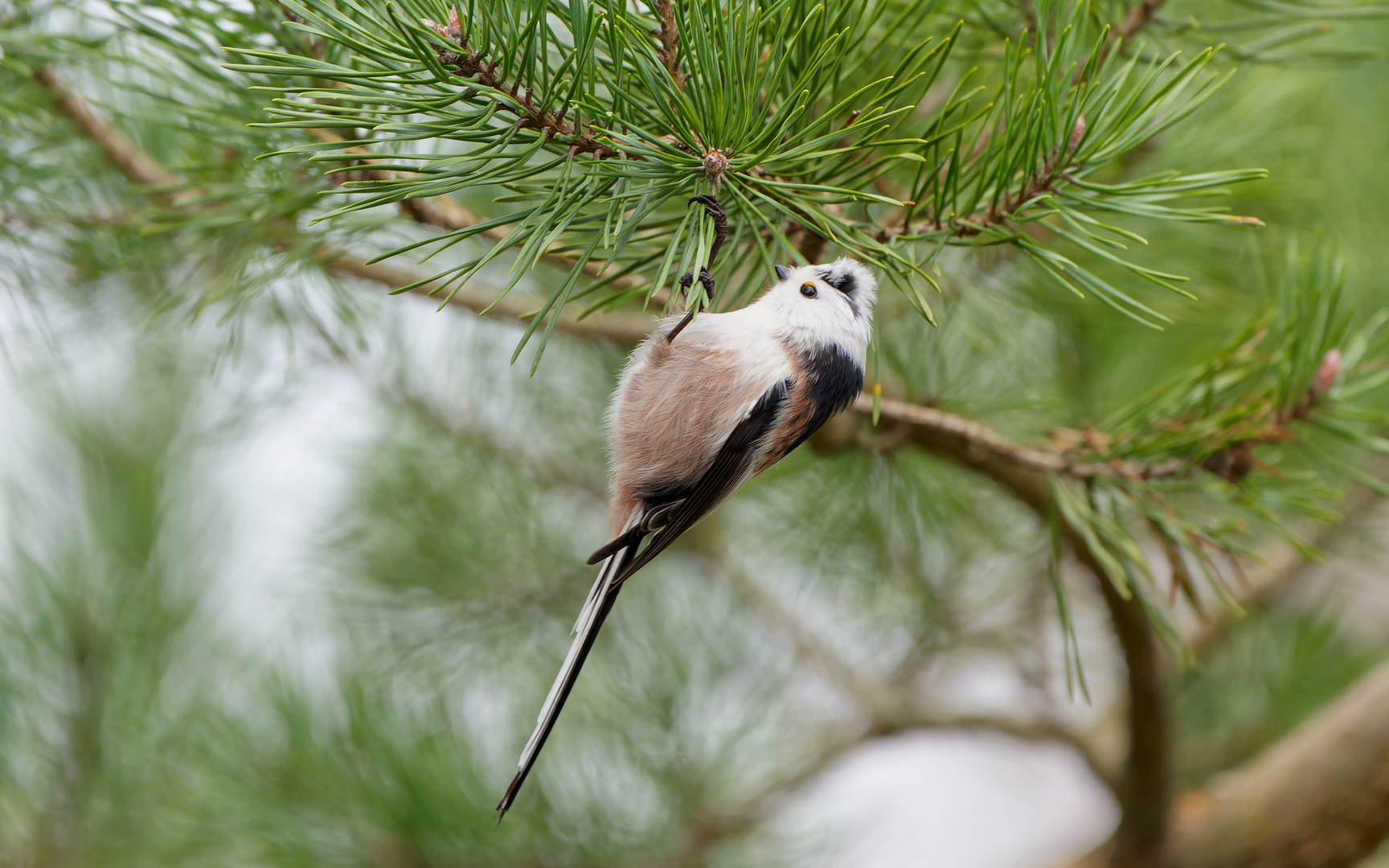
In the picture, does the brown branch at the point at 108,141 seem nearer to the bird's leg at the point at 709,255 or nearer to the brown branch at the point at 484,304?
the brown branch at the point at 484,304

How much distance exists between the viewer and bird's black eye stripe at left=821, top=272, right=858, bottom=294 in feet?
1.87

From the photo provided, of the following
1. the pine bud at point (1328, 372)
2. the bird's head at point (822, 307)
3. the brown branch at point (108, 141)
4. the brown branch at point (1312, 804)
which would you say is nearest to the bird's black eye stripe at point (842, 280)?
the bird's head at point (822, 307)

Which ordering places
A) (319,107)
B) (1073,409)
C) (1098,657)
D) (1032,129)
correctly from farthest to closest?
(1098,657)
(1073,409)
(1032,129)
(319,107)

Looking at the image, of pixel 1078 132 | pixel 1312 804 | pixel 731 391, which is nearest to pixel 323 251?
pixel 731 391

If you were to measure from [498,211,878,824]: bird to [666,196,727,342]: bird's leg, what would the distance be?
0.06 feet

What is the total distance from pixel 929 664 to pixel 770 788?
342 mm

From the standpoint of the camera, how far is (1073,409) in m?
1.04

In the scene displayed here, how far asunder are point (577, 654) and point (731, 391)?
18 centimetres

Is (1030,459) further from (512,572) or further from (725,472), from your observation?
(512,572)

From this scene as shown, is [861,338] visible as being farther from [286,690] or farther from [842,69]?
[286,690]

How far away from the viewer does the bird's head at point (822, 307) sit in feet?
1.85

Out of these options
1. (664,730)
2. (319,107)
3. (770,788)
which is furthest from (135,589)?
(319,107)

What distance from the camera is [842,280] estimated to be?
1.89 feet

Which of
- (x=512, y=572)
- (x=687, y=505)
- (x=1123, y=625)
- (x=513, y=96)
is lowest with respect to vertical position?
(x=512, y=572)
